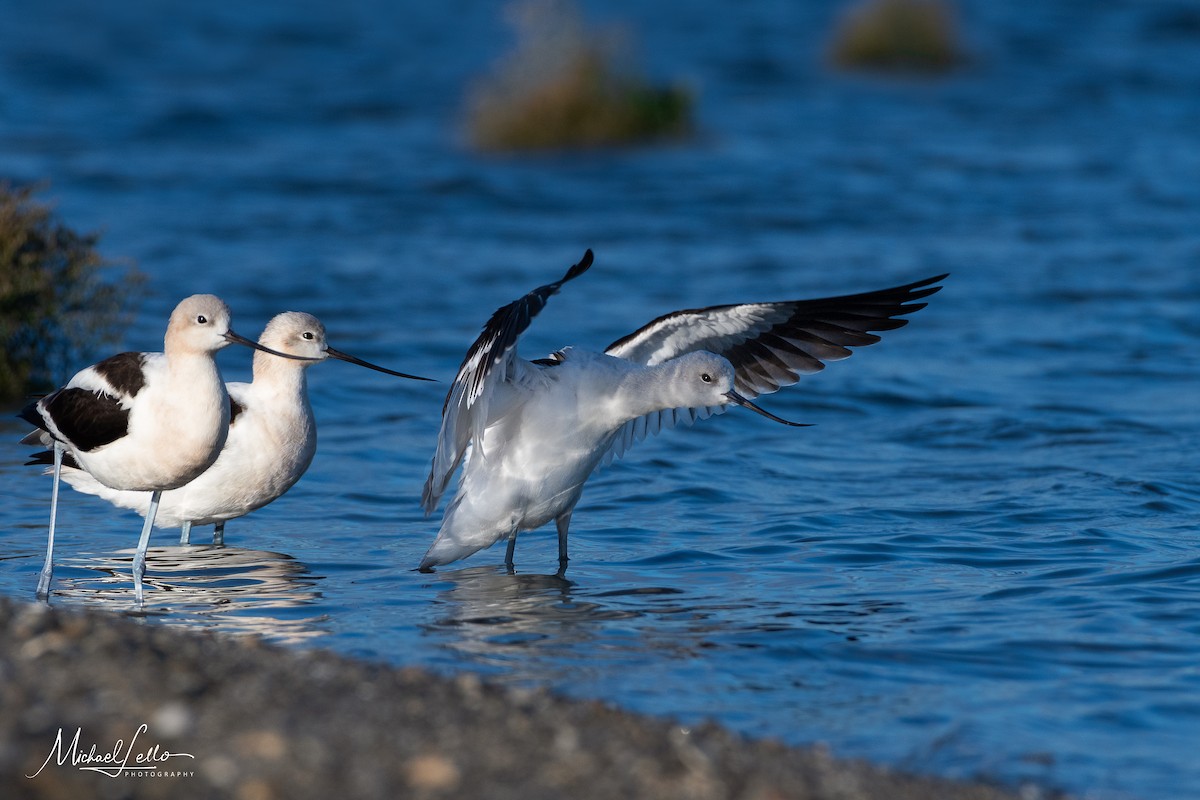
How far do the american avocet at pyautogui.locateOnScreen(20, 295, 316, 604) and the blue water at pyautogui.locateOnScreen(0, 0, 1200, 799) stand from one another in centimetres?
57

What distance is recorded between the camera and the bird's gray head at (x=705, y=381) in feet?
24.3

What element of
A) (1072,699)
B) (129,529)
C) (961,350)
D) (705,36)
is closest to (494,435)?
(129,529)

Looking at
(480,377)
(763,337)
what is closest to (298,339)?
(480,377)

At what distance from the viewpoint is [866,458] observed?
9.85 meters

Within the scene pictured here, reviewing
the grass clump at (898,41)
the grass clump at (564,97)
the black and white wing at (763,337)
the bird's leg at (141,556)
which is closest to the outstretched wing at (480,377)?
the black and white wing at (763,337)

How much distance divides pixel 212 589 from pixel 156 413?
970 millimetres

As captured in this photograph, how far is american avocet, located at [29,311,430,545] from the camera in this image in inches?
298

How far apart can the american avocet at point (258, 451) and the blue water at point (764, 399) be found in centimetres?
25

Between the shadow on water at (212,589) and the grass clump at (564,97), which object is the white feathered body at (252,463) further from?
the grass clump at (564,97)

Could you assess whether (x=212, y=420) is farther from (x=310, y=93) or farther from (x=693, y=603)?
(x=310, y=93)

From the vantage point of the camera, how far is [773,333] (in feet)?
26.5

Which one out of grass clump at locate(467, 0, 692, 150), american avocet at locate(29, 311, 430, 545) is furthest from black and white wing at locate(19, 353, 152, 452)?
grass clump at locate(467, 0, 692, 150)

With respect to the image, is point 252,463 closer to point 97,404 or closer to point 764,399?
point 97,404

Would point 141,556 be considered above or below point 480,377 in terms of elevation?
below
